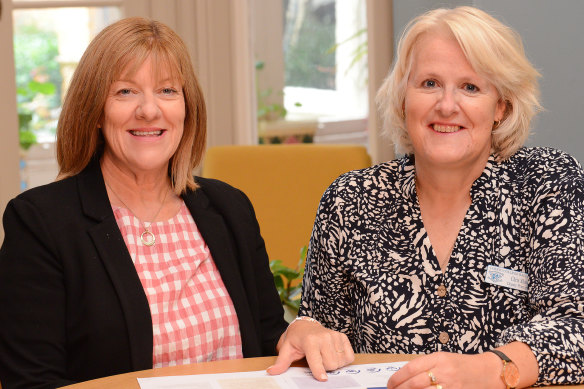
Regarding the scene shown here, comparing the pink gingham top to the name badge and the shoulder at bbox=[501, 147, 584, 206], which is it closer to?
the name badge

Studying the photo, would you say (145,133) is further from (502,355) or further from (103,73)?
(502,355)

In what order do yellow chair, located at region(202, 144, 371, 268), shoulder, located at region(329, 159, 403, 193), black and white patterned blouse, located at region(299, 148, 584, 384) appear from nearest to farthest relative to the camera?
black and white patterned blouse, located at region(299, 148, 584, 384), shoulder, located at region(329, 159, 403, 193), yellow chair, located at region(202, 144, 371, 268)

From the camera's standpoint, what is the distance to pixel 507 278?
1.87m

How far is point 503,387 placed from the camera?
1480 millimetres

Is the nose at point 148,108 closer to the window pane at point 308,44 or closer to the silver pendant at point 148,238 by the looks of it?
the silver pendant at point 148,238

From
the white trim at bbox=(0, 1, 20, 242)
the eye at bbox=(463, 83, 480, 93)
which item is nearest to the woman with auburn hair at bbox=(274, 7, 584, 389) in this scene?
the eye at bbox=(463, 83, 480, 93)

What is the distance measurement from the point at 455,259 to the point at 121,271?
791 millimetres

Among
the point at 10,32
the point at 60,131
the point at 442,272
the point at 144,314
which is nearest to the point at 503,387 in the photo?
the point at 442,272

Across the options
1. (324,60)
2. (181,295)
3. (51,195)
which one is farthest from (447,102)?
(324,60)

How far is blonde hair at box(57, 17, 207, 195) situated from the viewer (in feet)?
6.19

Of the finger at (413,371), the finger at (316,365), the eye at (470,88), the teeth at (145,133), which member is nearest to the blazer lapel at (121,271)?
the teeth at (145,133)

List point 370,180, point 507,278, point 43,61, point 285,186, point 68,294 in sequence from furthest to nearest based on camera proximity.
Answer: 1. point 43,61
2. point 285,186
3. point 370,180
4. point 507,278
5. point 68,294

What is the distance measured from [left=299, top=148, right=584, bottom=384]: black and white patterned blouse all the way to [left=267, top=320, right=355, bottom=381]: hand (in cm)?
31

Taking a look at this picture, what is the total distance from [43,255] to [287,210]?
1.83 metres
